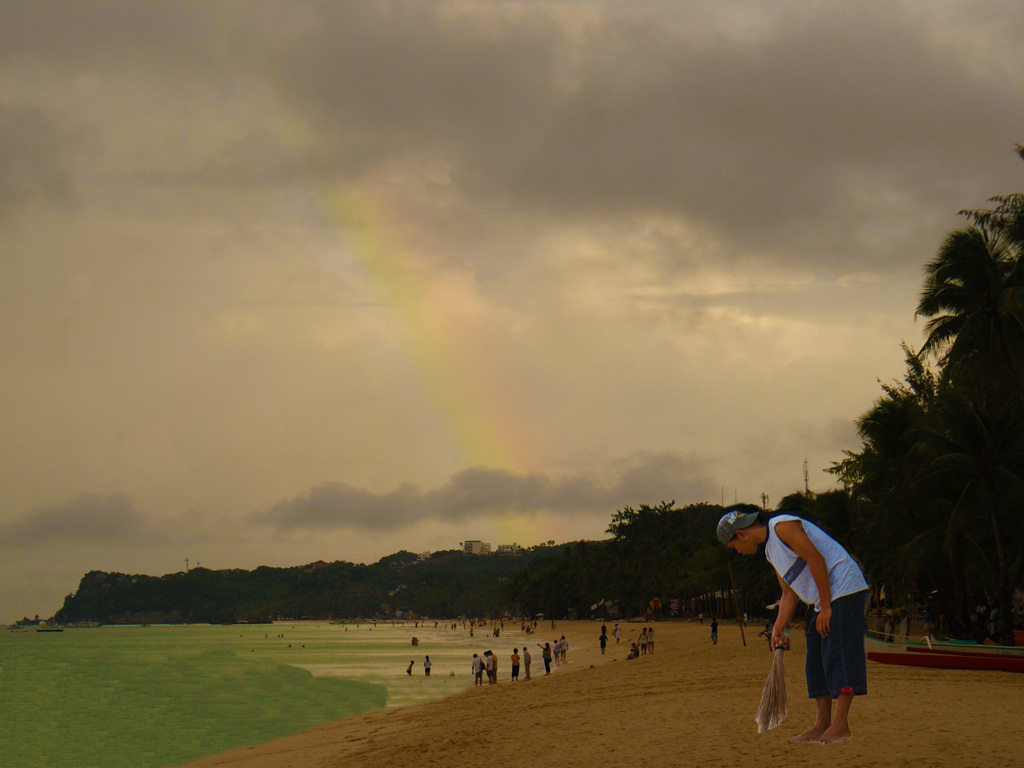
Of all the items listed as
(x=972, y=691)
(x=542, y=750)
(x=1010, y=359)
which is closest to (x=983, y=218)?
(x=1010, y=359)

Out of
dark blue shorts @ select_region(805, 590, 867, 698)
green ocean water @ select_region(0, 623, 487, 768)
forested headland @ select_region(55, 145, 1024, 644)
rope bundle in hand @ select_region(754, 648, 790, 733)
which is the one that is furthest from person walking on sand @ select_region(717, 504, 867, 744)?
green ocean water @ select_region(0, 623, 487, 768)

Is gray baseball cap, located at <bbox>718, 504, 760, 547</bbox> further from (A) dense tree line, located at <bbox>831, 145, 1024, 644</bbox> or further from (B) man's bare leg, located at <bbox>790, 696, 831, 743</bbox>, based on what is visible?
(A) dense tree line, located at <bbox>831, 145, 1024, 644</bbox>

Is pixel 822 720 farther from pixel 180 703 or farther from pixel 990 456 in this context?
pixel 180 703

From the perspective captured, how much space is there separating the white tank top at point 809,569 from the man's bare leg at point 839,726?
58 cm

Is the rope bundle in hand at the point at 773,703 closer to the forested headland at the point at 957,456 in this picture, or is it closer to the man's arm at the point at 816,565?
the man's arm at the point at 816,565

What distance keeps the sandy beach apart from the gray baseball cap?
584 centimetres

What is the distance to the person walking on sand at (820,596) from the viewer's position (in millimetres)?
5250

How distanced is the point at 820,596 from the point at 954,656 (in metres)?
20.6

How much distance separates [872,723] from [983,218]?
25.4m

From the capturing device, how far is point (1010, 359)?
1159 inches

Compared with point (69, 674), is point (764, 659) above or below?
above

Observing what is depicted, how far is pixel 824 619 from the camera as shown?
524cm

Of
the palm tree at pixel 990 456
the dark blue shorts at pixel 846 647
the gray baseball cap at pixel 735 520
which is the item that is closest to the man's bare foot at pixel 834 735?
the dark blue shorts at pixel 846 647

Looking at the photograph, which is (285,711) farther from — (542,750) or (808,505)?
(808,505)
